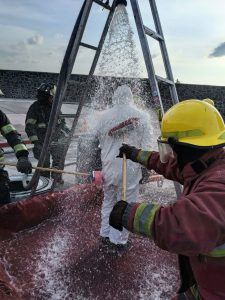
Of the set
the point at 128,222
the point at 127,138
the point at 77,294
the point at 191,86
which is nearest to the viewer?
the point at 128,222

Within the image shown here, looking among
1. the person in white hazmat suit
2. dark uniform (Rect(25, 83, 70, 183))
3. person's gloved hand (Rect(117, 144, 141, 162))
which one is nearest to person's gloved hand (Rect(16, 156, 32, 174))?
the person in white hazmat suit

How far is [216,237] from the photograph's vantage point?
143cm

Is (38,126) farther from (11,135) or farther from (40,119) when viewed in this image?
(11,135)

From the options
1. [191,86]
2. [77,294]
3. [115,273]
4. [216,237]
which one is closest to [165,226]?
[216,237]

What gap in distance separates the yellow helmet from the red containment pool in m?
1.68

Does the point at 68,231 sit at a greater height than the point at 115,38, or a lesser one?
lesser

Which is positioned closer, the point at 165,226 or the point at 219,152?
the point at 165,226

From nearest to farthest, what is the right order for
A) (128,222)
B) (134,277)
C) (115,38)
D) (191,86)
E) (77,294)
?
(128,222), (77,294), (134,277), (115,38), (191,86)

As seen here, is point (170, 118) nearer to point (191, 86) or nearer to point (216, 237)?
point (216, 237)

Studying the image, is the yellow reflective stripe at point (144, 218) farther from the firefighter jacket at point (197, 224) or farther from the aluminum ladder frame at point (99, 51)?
the aluminum ladder frame at point (99, 51)

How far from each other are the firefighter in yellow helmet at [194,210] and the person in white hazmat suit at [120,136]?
173 cm

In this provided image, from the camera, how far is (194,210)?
1.42 meters

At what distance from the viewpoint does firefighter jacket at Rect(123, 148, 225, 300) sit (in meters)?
1.41

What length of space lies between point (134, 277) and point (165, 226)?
2.13 m
